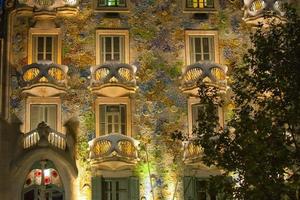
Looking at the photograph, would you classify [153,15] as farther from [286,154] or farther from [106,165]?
[286,154]

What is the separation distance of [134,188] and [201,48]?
23.5 feet

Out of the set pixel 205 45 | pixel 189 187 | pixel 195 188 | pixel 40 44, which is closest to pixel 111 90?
pixel 40 44

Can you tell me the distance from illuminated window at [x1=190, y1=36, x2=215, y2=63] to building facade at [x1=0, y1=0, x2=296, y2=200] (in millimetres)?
45

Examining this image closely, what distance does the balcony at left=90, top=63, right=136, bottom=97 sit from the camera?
109 feet

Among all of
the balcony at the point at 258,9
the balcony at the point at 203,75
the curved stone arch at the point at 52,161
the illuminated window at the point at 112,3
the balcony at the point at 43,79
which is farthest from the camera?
the illuminated window at the point at 112,3

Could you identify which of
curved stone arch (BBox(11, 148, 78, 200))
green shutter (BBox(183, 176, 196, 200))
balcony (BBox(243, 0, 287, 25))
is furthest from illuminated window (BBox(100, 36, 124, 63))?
green shutter (BBox(183, 176, 196, 200))

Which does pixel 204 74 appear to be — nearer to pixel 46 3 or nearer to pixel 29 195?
pixel 46 3

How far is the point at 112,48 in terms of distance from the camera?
34.7 m

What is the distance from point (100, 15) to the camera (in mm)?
35094

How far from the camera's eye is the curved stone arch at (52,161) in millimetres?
31609

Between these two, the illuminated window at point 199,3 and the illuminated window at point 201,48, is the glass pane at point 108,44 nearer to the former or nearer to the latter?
the illuminated window at point 201,48

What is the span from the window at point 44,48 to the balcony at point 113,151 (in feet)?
15.0

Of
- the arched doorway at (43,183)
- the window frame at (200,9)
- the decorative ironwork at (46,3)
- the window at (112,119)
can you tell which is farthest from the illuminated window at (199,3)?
the arched doorway at (43,183)

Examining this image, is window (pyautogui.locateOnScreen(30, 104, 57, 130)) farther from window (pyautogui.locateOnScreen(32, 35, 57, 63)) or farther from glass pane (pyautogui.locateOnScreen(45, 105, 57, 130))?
window (pyautogui.locateOnScreen(32, 35, 57, 63))
